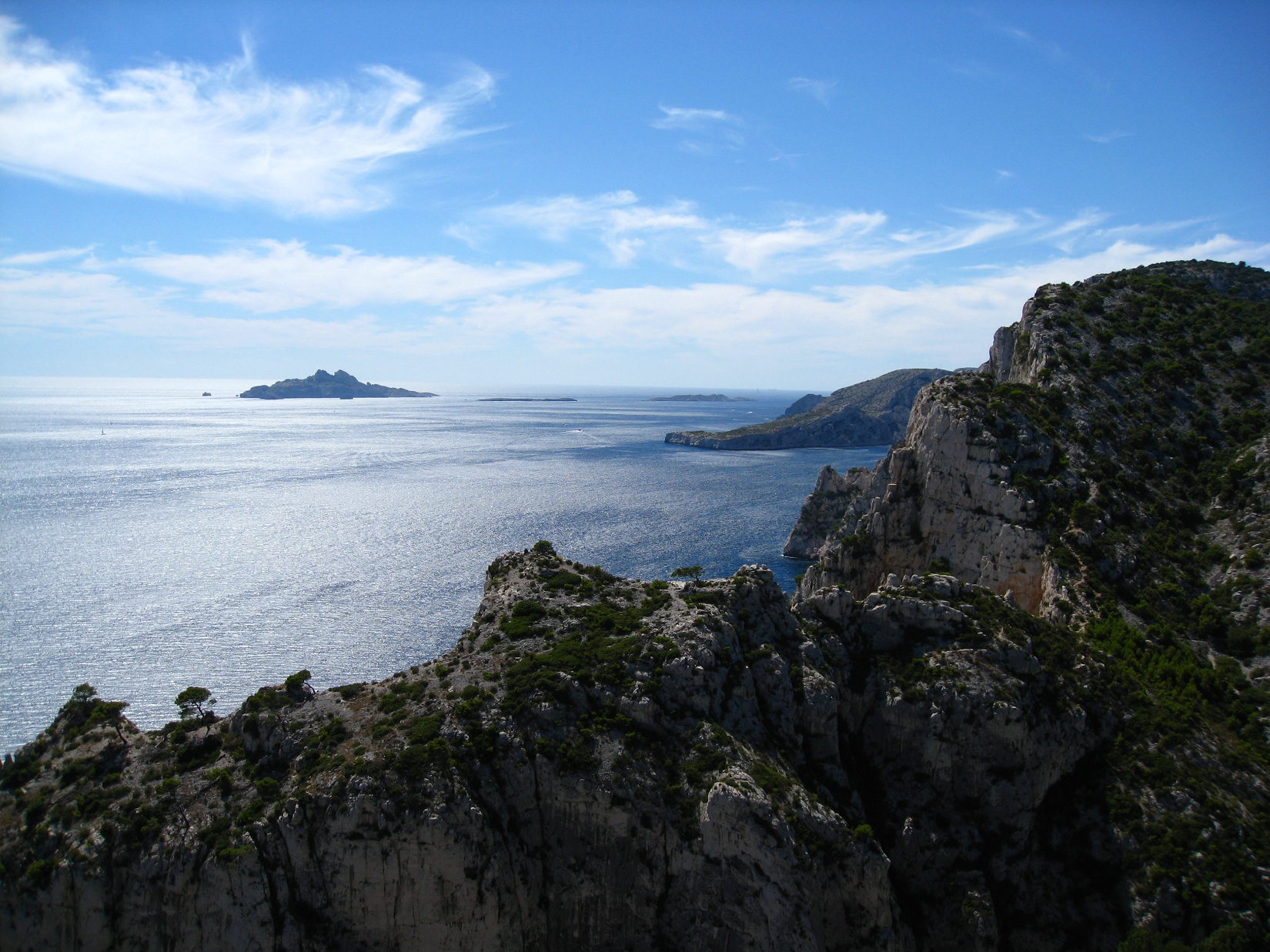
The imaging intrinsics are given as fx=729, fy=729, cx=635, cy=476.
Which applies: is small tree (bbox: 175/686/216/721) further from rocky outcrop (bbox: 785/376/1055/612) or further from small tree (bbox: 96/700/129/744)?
rocky outcrop (bbox: 785/376/1055/612)

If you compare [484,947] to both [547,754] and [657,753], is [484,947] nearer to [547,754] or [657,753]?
[547,754]

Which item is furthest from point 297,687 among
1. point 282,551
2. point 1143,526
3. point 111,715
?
point 282,551

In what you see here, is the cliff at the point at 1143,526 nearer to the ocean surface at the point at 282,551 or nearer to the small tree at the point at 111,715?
the small tree at the point at 111,715

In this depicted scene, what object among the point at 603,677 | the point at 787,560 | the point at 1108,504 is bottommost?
the point at 787,560

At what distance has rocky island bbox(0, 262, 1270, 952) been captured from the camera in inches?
1053

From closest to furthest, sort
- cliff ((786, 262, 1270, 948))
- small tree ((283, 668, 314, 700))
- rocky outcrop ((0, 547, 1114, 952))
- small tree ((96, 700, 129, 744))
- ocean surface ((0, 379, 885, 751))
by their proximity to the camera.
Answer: rocky outcrop ((0, 547, 1114, 952)) < small tree ((96, 700, 129, 744)) < small tree ((283, 668, 314, 700)) < cliff ((786, 262, 1270, 948)) < ocean surface ((0, 379, 885, 751))

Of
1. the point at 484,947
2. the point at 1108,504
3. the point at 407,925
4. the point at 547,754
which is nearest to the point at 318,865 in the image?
the point at 407,925

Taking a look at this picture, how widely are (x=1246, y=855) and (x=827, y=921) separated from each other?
19522mm

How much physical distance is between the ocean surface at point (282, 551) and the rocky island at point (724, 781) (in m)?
34.0

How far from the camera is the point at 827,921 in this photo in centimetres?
2830

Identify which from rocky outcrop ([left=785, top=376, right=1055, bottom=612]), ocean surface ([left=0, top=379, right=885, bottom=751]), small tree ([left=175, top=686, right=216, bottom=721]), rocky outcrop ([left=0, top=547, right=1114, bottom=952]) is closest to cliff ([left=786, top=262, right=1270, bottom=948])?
rocky outcrop ([left=785, top=376, right=1055, bottom=612])

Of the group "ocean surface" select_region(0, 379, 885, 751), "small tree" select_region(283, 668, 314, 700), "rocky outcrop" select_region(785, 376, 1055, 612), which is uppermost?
"rocky outcrop" select_region(785, 376, 1055, 612)

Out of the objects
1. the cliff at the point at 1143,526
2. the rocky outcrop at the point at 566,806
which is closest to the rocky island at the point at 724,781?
the rocky outcrop at the point at 566,806

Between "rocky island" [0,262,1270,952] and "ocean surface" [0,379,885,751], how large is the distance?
112 feet
